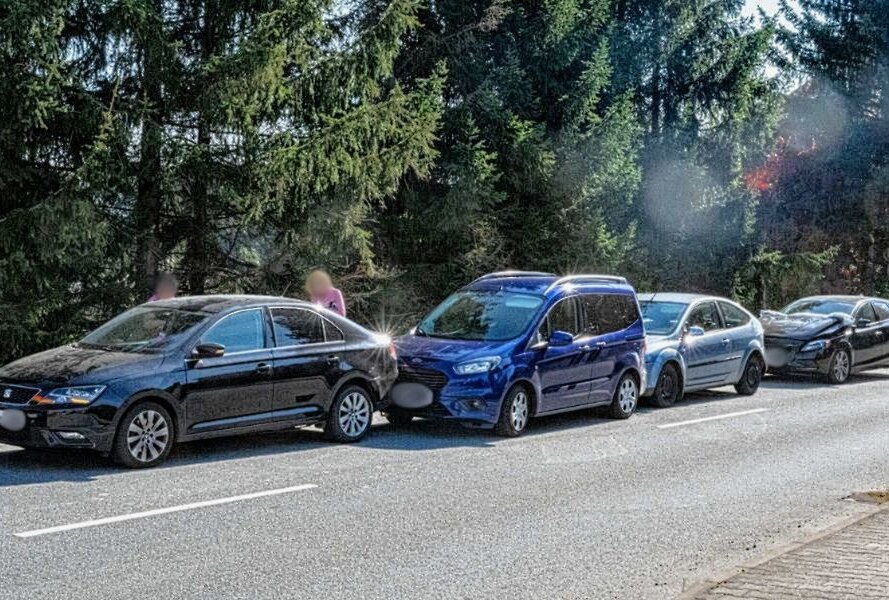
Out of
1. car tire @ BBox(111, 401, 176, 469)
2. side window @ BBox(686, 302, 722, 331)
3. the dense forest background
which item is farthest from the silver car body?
car tire @ BBox(111, 401, 176, 469)

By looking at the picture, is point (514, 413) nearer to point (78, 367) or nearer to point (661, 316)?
point (78, 367)

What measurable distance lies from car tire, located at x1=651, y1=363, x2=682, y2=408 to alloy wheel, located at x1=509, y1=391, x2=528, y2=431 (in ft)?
11.9

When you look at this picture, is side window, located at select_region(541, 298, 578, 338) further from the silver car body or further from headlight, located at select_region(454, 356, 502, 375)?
the silver car body

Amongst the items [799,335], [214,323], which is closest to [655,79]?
[799,335]

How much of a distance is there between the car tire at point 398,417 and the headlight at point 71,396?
3.90 meters

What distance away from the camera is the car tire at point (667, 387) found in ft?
51.0

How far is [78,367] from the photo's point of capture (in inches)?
379

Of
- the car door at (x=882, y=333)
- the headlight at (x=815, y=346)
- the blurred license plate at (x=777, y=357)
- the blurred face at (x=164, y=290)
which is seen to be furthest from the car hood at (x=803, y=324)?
the blurred face at (x=164, y=290)

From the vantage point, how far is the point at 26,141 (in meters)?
15.9

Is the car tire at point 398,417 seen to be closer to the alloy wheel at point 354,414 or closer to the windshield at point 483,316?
the alloy wheel at point 354,414

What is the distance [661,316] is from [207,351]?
832cm

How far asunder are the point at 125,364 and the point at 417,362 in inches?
140

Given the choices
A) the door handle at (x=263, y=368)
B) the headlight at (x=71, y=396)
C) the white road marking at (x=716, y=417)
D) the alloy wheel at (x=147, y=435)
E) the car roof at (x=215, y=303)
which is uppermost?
the car roof at (x=215, y=303)

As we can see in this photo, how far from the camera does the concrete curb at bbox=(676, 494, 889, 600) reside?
5.70m
